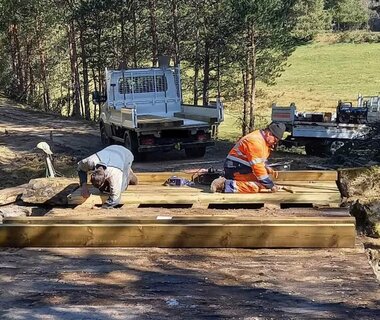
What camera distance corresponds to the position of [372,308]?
4035mm

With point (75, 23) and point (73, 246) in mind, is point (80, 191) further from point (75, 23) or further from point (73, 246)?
point (75, 23)

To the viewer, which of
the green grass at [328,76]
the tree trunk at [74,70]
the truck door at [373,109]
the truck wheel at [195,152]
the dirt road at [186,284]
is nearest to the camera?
the dirt road at [186,284]

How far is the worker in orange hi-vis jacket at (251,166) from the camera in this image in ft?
24.0


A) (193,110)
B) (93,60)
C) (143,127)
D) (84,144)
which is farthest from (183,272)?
(93,60)

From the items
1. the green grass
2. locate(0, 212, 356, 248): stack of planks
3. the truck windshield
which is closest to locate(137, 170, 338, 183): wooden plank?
locate(0, 212, 356, 248): stack of planks

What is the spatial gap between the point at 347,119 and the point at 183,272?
13.7 meters

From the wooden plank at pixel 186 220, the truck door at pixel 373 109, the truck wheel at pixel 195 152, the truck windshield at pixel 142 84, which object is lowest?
the truck wheel at pixel 195 152

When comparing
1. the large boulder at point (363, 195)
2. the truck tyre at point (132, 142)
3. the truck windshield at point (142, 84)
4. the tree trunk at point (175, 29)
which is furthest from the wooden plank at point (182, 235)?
the tree trunk at point (175, 29)

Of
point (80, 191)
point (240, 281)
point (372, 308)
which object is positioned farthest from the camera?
point (80, 191)

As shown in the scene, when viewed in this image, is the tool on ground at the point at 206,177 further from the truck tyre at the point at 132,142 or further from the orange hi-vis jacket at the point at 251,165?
the truck tyre at the point at 132,142

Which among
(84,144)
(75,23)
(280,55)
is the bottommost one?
(84,144)

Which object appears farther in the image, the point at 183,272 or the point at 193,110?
the point at 193,110

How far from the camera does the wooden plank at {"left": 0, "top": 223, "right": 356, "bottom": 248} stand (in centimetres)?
550

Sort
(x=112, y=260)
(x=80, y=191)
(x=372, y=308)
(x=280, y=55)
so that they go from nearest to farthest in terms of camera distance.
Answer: (x=372, y=308)
(x=112, y=260)
(x=80, y=191)
(x=280, y=55)
